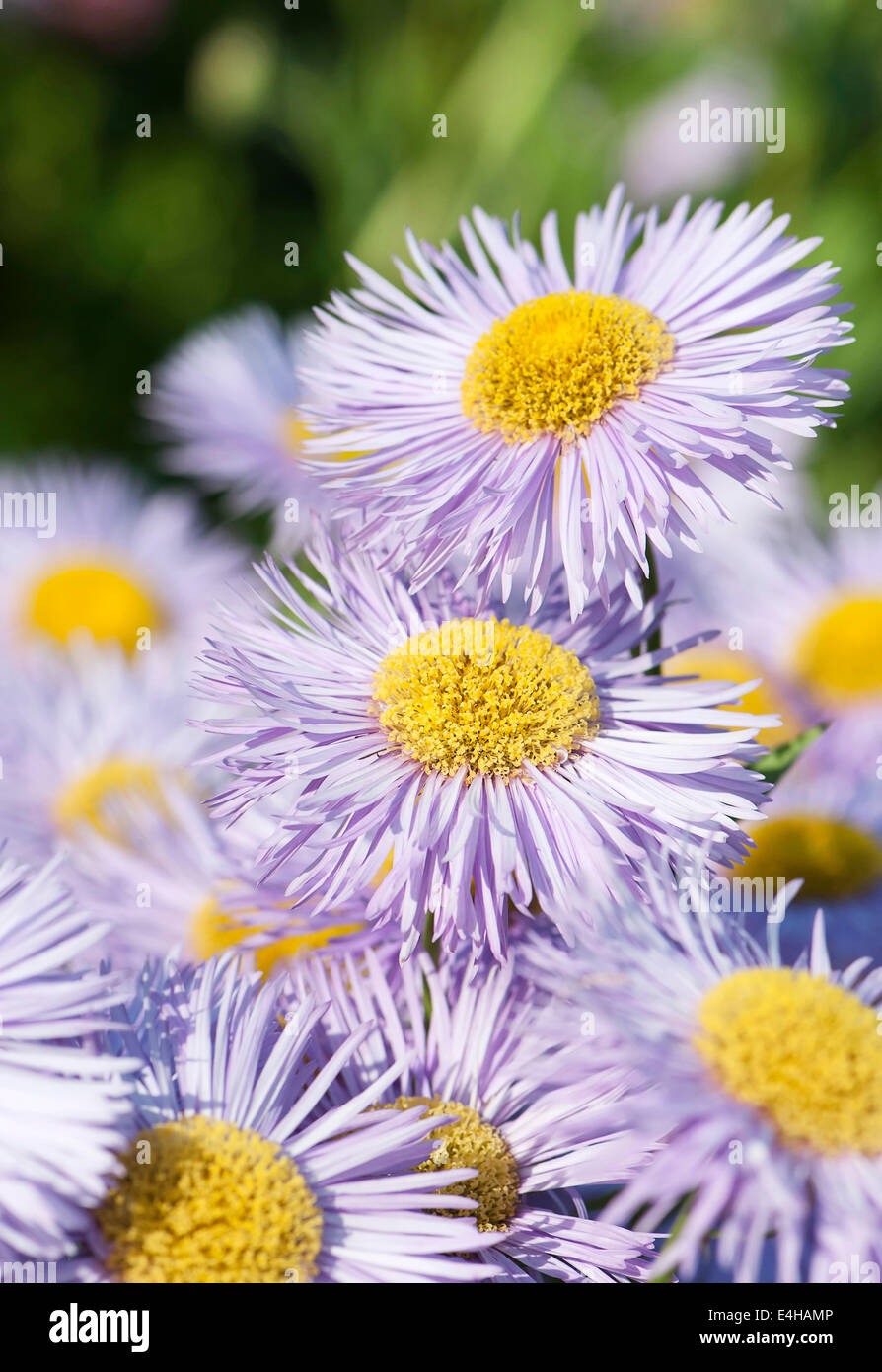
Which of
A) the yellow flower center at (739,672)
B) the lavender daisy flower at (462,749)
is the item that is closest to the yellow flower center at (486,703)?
the lavender daisy flower at (462,749)

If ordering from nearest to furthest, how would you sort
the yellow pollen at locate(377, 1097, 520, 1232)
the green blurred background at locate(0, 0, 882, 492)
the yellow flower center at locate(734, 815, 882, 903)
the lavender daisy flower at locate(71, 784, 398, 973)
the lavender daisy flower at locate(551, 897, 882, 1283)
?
the lavender daisy flower at locate(551, 897, 882, 1283) → the yellow pollen at locate(377, 1097, 520, 1232) → the lavender daisy flower at locate(71, 784, 398, 973) → the yellow flower center at locate(734, 815, 882, 903) → the green blurred background at locate(0, 0, 882, 492)

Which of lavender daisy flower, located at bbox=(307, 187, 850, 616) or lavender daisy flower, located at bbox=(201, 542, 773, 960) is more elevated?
lavender daisy flower, located at bbox=(307, 187, 850, 616)

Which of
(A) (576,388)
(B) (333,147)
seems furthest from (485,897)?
(B) (333,147)

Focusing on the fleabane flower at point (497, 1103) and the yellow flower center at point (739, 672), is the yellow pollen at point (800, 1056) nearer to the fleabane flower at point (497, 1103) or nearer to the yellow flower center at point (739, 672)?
the fleabane flower at point (497, 1103)

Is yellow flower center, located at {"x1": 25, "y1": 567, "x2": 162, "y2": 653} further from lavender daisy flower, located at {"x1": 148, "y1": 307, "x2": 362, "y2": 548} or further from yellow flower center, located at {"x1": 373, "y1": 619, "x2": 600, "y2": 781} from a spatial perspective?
yellow flower center, located at {"x1": 373, "y1": 619, "x2": 600, "y2": 781}

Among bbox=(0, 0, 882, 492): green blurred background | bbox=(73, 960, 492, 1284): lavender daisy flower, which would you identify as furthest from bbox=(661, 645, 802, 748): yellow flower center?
bbox=(0, 0, 882, 492): green blurred background

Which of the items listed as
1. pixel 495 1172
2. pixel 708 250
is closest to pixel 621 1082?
pixel 495 1172

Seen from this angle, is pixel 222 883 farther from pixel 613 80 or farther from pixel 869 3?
pixel 613 80

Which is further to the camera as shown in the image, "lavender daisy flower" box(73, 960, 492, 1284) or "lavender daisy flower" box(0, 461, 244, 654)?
"lavender daisy flower" box(0, 461, 244, 654)
